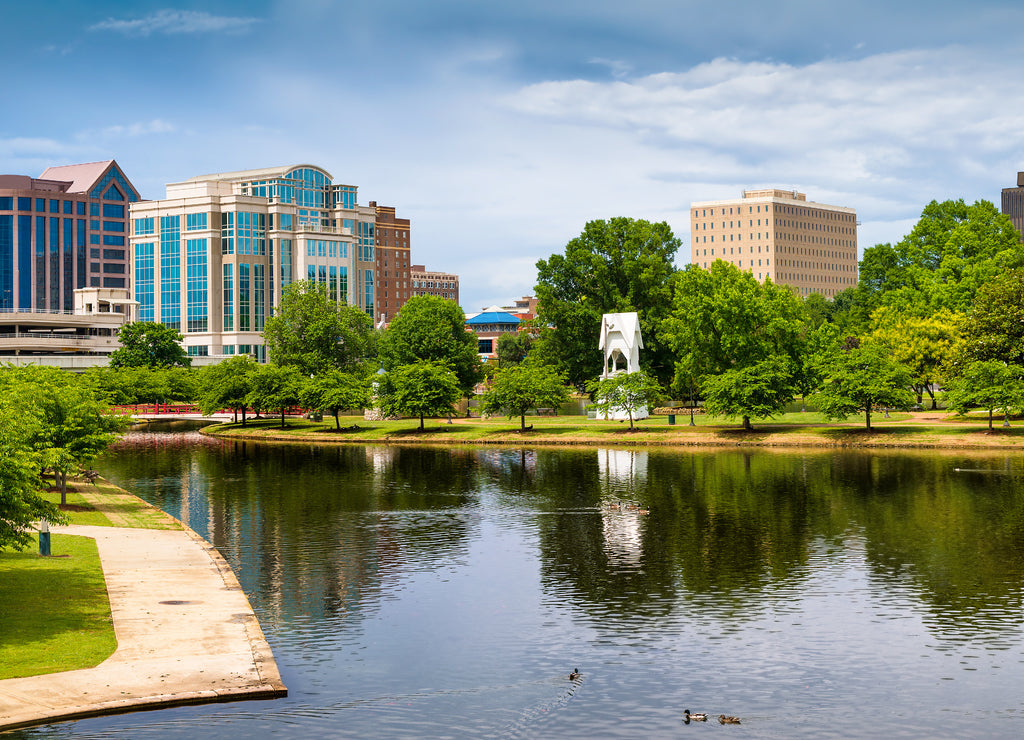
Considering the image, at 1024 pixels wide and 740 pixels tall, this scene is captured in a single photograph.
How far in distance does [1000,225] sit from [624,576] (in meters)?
98.1

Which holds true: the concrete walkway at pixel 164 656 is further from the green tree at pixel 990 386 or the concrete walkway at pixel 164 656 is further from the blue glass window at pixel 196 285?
the blue glass window at pixel 196 285

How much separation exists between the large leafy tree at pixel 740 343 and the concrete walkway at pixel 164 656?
67123mm

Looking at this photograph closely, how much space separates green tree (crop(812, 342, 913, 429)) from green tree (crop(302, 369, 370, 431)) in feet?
157

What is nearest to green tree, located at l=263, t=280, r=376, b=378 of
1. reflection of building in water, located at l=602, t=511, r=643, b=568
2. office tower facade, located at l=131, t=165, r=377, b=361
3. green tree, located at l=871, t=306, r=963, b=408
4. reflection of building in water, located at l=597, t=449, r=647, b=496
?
office tower facade, located at l=131, t=165, r=377, b=361

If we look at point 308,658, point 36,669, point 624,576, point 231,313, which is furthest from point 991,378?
point 231,313

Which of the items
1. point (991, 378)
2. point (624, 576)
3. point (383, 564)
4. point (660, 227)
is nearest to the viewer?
point (624, 576)

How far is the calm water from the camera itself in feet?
71.3

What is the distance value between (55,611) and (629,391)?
78.3 meters

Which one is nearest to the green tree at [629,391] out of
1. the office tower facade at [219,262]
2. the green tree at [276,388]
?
the green tree at [276,388]

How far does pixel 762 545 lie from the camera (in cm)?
4072

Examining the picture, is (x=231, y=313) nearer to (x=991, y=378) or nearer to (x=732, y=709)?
(x=991, y=378)

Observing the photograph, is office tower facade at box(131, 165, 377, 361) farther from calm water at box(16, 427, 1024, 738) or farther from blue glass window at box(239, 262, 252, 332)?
calm water at box(16, 427, 1024, 738)

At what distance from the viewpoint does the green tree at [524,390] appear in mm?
104250

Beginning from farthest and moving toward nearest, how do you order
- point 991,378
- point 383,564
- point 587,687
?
point 991,378 < point 383,564 < point 587,687
